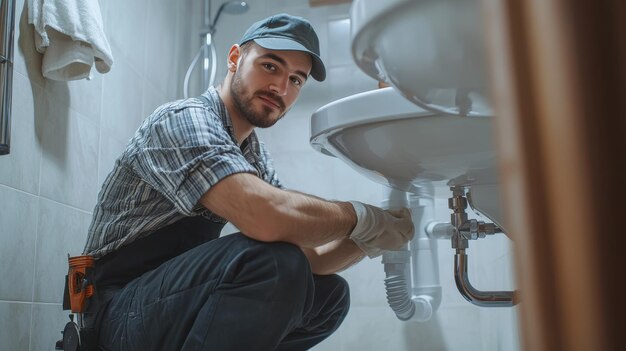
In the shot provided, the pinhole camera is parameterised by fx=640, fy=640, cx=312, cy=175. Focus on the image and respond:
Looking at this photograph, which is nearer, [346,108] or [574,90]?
[574,90]

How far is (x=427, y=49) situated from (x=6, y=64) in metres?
1.02

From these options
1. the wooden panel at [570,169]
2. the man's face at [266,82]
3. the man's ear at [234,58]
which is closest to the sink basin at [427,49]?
the wooden panel at [570,169]

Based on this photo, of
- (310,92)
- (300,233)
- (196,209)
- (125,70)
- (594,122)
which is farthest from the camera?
(310,92)

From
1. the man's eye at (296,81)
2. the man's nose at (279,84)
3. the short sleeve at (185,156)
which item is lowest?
the short sleeve at (185,156)

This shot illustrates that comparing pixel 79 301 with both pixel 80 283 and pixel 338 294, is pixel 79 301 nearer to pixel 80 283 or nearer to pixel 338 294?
pixel 80 283

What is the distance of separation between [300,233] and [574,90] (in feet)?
2.93

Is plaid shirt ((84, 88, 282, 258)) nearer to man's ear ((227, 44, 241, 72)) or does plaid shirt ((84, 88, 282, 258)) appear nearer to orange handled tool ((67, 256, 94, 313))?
orange handled tool ((67, 256, 94, 313))

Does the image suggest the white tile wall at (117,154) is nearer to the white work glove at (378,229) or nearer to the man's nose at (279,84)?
the white work glove at (378,229)

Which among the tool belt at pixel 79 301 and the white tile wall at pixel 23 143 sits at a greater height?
the white tile wall at pixel 23 143

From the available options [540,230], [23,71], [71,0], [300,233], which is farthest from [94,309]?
[540,230]

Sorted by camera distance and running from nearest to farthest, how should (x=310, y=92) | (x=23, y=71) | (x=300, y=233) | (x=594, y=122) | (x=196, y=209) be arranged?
(x=594, y=122)
(x=300, y=233)
(x=196, y=209)
(x=23, y=71)
(x=310, y=92)

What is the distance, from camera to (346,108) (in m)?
0.79

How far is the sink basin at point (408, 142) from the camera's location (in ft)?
2.38

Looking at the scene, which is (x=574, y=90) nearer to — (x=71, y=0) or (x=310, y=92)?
(x=71, y=0)
